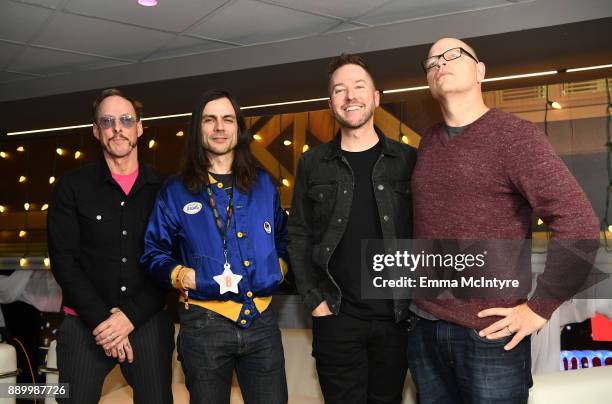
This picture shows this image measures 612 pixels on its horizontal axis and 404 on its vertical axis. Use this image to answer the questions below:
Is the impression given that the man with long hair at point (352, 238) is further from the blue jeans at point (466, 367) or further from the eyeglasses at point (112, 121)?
the eyeglasses at point (112, 121)

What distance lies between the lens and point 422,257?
6.91 feet

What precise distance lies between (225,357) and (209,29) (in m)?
3.49

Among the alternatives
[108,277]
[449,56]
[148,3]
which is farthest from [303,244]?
[148,3]

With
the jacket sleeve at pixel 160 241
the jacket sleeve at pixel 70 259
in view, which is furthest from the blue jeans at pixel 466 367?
the jacket sleeve at pixel 70 259

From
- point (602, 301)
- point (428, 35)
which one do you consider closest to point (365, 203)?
point (602, 301)

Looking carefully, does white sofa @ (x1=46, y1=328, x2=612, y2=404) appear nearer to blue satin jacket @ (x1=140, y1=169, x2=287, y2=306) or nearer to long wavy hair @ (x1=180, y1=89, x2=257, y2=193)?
blue satin jacket @ (x1=140, y1=169, x2=287, y2=306)

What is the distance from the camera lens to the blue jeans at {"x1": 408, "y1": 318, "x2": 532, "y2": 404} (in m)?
1.86

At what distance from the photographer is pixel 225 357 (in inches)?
91.4

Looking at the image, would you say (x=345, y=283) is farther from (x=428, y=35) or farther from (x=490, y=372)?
(x=428, y=35)

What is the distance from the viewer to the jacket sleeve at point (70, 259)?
2.42 meters

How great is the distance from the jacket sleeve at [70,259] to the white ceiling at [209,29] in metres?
2.49

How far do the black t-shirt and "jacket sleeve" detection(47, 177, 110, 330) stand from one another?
87 cm

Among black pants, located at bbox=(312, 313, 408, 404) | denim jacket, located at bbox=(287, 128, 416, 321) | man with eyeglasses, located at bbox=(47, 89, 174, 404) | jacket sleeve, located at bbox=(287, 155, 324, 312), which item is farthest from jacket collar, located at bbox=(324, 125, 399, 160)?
man with eyeglasses, located at bbox=(47, 89, 174, 404)

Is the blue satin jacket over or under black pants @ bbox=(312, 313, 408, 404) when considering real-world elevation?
over
